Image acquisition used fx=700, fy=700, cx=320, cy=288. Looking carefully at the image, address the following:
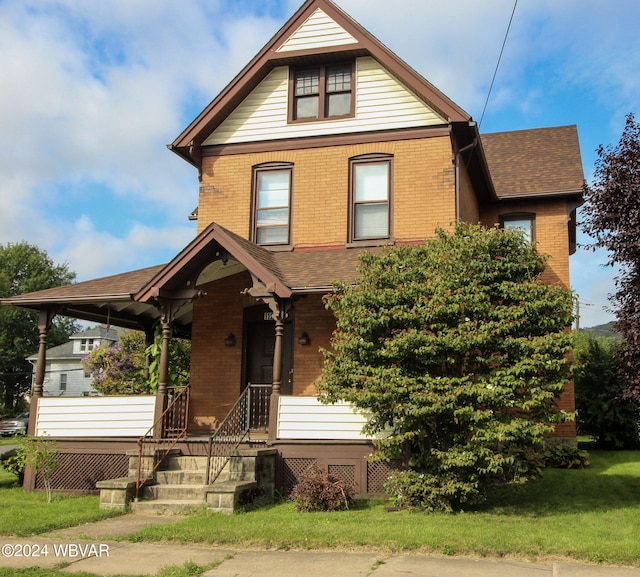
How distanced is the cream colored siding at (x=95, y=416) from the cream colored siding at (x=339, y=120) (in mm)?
6355

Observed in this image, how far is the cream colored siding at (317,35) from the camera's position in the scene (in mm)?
15445

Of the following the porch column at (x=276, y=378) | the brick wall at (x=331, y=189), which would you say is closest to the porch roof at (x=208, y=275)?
the porch column at (x=276, y=378)

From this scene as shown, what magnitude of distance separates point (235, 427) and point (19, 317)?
2374 inches

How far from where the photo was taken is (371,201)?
1517cm

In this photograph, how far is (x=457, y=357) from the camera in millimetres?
10344

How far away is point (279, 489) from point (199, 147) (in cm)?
814

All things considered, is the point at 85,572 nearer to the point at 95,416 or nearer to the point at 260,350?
the point at 95,416

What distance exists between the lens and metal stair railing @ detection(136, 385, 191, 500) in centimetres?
1190

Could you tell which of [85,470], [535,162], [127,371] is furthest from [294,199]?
[535,162]

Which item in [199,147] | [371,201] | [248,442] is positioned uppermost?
[199,147]

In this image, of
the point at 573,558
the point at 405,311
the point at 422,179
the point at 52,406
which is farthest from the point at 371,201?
the point at 573,558

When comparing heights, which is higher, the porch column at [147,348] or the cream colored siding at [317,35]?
the cream colored siding at [317,35]

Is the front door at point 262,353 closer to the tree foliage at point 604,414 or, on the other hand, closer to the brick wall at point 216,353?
the brick wall at point 216,353

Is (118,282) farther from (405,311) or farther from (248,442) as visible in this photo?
(405,311)
